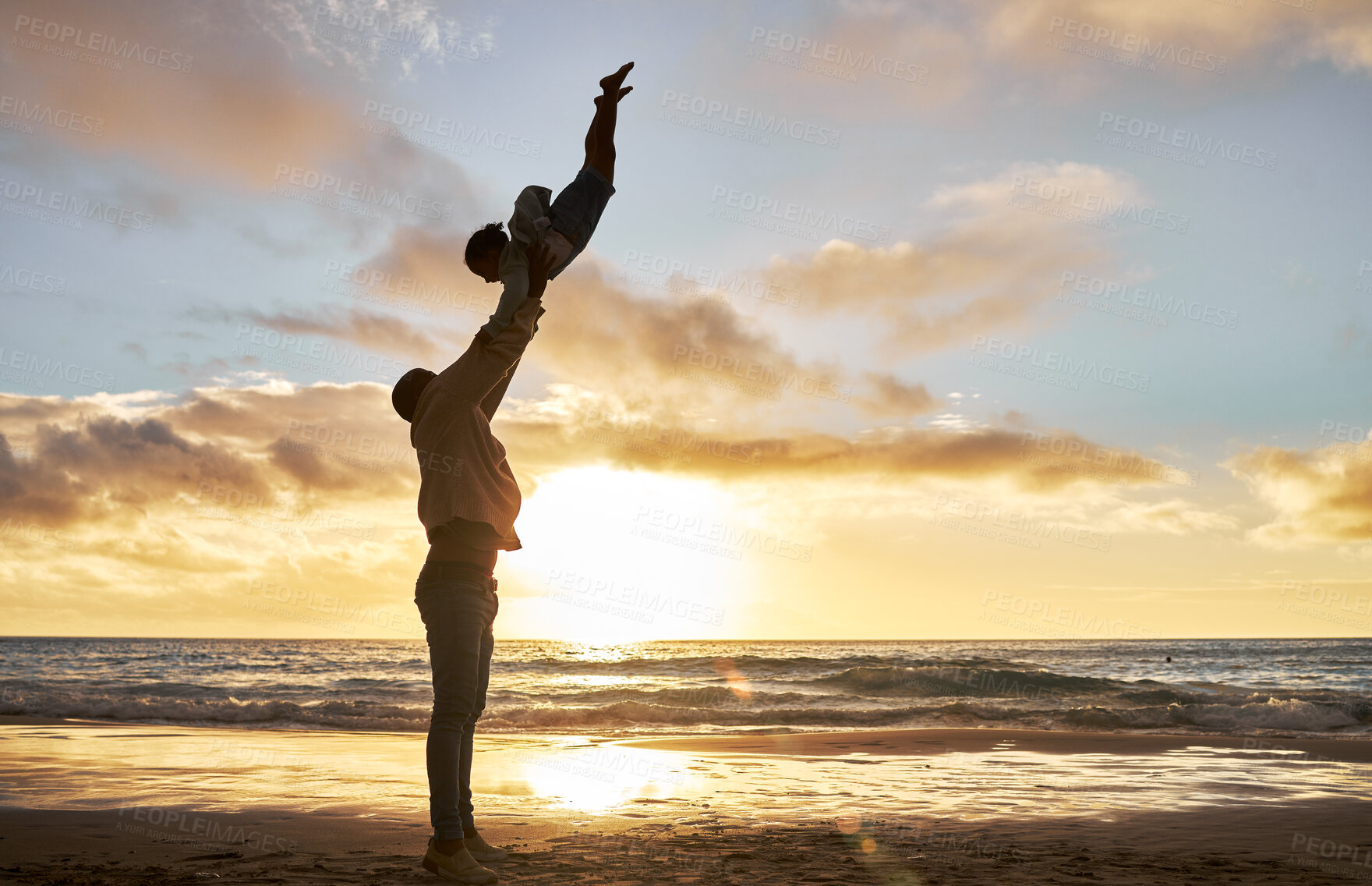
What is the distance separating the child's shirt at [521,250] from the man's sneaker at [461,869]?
1756 mm

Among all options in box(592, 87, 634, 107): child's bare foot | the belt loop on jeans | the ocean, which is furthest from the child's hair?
Result: the ocean

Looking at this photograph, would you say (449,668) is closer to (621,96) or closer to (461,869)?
(461,869)

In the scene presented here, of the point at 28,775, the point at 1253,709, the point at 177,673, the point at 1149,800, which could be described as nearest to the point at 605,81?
the point at 1149,800

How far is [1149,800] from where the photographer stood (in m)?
5.88

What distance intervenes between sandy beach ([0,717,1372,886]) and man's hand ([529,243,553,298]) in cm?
212

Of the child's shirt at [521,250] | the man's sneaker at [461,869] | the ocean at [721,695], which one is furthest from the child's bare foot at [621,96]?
the ocean at [721,695]

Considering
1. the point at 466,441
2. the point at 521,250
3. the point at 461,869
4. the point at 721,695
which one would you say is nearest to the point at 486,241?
the point at 521,250

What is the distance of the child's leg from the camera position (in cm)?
290

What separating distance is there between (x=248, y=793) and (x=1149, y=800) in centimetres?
643

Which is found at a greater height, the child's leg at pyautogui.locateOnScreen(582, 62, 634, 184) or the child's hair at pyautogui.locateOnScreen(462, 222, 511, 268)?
the child's leg at pyautogui.locateOnScreen(582, 62, 634, 184)

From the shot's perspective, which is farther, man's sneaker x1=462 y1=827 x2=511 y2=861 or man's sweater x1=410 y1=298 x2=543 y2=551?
man's sneaker x1=462 y1=827 x2=511 y2=861

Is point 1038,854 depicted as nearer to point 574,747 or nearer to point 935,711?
point 574,747

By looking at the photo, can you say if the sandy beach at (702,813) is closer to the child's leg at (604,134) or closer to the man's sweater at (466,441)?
the man's sweater at (466,441)

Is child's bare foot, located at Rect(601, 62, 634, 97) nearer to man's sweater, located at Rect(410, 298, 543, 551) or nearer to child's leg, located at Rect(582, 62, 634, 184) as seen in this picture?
child's leg, located at Rect(582, 62, 634, 184)
